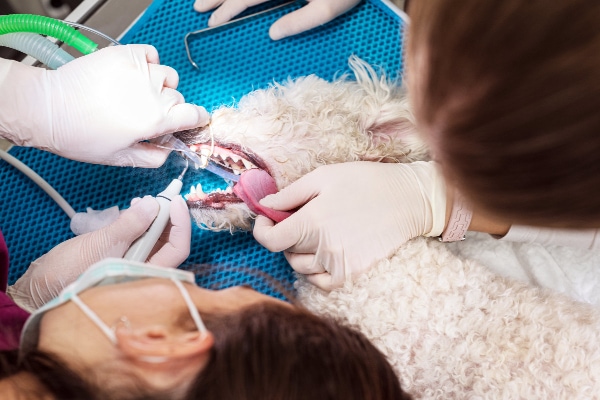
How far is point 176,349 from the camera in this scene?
605 mm

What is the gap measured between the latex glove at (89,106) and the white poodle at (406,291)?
13 cm

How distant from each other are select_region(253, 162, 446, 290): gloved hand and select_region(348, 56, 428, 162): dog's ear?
0.09 m

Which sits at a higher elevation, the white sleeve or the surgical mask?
the surgical mask

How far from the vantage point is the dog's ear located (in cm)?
117

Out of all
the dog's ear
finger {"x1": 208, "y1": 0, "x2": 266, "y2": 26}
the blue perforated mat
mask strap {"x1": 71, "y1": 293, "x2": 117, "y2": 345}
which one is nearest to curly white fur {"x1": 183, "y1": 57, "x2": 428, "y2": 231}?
the dog's ear

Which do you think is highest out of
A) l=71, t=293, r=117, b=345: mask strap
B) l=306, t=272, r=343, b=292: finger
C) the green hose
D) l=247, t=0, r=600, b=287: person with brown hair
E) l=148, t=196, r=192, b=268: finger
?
l=247, t=0, r=600, b=287: person with brown hair

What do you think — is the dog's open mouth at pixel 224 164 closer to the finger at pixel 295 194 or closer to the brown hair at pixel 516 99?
the finger at pixel 295 194

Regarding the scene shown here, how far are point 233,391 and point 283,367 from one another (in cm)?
7

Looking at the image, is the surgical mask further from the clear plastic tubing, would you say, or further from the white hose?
the clear plastic tubing

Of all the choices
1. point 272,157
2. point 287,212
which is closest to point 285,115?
point 272,157

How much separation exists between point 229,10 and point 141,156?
0.48m

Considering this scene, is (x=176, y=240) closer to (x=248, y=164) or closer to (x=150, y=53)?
(x=248, y=164)

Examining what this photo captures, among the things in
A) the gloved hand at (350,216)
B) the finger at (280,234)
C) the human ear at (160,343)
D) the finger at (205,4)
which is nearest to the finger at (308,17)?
the finger at (205,4)

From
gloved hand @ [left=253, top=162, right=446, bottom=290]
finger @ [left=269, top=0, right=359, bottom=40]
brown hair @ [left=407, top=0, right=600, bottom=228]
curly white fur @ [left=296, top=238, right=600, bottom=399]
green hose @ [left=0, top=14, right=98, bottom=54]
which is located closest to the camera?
brown hair @ [left=407, top=0, right=600, bottom=228]
